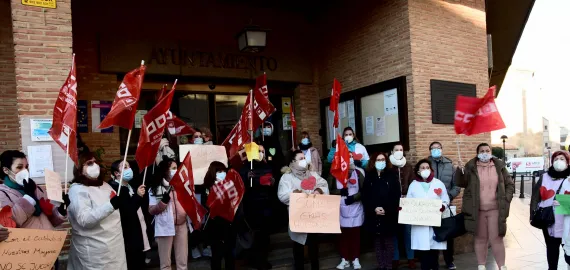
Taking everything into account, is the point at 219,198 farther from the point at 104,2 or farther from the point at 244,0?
the point at 244,0

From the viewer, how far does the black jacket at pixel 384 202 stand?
6.61 metres

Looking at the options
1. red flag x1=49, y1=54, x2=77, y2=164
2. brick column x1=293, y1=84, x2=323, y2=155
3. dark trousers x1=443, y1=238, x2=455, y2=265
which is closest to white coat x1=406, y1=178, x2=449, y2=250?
dark trousers x1=443, y1=238, x2=455, y2=265

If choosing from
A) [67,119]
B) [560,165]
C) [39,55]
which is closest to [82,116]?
[39,55]

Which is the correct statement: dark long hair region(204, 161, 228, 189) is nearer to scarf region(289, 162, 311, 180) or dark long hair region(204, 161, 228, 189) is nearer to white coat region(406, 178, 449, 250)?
scarf region(289, 162, 311, 180)

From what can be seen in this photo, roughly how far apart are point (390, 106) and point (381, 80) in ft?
1.95

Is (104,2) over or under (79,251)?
over

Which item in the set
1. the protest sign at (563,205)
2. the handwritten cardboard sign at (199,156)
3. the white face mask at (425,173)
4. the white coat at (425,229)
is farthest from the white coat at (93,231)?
the protest sign at (563,205)

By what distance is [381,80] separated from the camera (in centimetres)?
923

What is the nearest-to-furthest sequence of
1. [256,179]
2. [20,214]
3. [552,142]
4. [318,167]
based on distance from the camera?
1. [20,214]
2. [256,179]
3. [318,167]
4. [552,142]

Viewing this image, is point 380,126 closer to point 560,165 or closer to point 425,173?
point 425,173

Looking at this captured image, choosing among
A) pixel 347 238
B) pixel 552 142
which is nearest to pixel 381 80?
pixel 347 238

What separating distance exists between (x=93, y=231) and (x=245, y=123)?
325 centimetres

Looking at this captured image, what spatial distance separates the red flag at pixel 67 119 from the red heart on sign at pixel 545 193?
5.83 meters

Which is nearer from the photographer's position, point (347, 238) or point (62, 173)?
point (62, 173)
